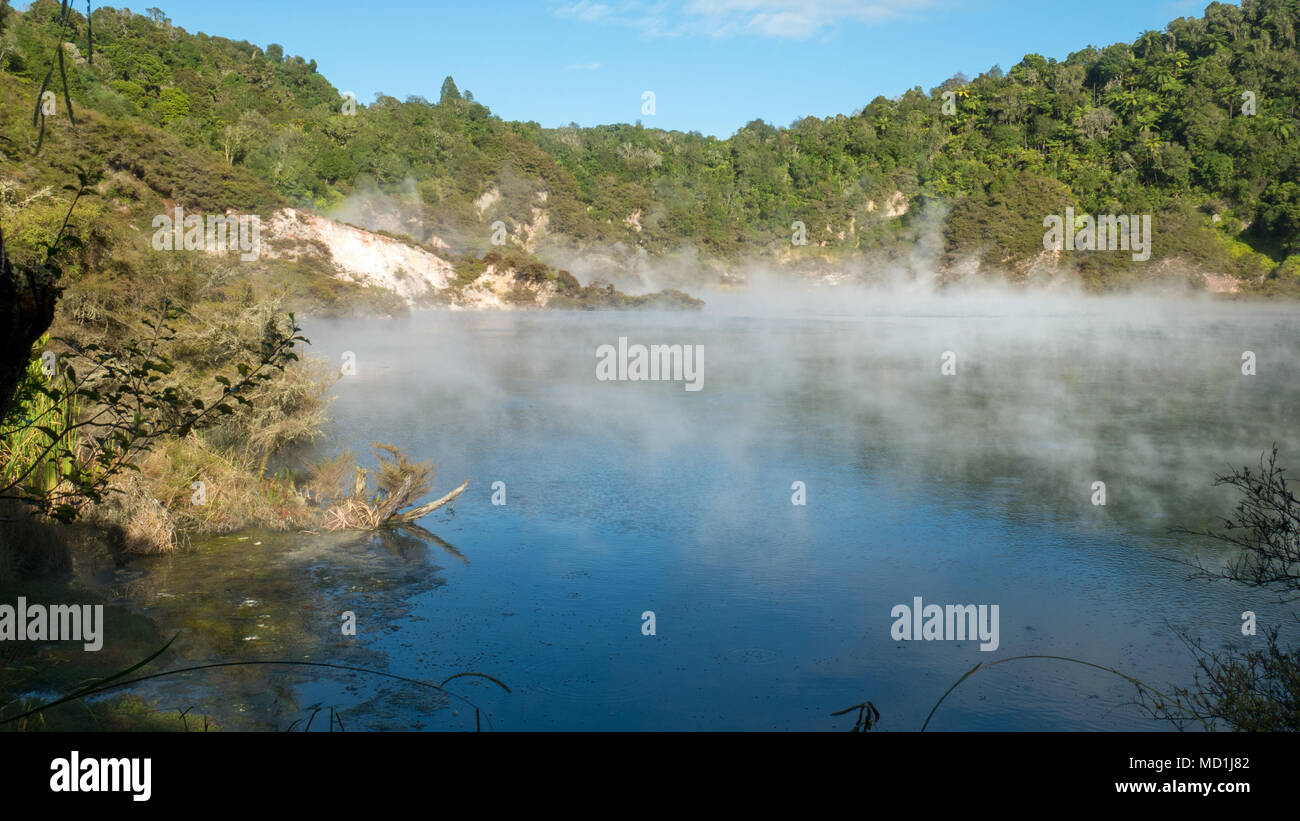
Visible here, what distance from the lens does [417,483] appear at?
1155cm

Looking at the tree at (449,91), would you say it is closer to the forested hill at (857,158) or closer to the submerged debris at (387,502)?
the forested hill at (857,158)

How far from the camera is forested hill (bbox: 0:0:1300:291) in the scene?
2442 inches

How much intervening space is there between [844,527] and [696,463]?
3.93m

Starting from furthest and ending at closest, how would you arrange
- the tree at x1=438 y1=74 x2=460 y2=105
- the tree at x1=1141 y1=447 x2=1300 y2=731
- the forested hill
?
the tree at x1=438 y1=74 x2=460 y2=105 < the forested hill < the tree at x1=1141 y1=447 x2=1300 y2=731

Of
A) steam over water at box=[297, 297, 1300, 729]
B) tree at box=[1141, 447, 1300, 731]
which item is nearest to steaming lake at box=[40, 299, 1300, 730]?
steam over water at box=[297, 297, 1300, 729]

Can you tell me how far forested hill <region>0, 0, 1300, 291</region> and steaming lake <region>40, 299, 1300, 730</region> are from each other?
45.0 meters

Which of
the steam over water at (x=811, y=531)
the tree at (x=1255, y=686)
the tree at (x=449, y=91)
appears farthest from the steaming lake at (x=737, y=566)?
the tree at (x=449, y=91)

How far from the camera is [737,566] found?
394 inches

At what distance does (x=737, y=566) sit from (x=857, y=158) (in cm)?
8534

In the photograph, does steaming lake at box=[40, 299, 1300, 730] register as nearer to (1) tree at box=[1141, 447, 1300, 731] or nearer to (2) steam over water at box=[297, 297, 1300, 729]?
(2) steam over water at box=[297, 297, 1300, 729]

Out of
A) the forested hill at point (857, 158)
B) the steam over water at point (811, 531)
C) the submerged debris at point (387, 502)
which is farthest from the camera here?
the forested hill at point (857, 158)

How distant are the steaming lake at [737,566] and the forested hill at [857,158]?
44951 mm

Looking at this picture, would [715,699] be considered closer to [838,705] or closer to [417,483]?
[838,705]

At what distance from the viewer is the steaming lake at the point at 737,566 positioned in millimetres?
6926
